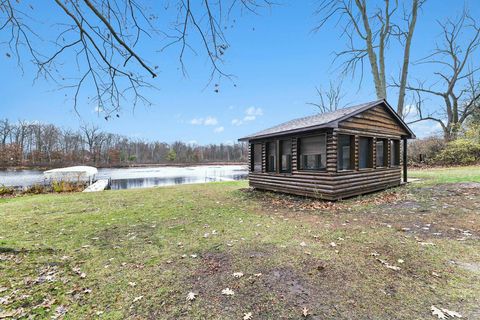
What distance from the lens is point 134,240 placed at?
490 cm

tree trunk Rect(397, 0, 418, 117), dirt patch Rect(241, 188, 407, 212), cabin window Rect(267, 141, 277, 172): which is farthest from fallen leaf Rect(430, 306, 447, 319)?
tree trunk Rect(397, 0, 418, 117)

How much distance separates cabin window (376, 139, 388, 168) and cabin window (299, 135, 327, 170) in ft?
9.82

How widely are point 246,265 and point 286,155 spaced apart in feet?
26.7

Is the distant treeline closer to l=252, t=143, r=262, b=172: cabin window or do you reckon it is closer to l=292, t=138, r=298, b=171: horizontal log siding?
l=252, t=143, r=262, b=172: cabin window

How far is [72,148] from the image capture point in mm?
57656

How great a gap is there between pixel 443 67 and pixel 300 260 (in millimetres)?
33763

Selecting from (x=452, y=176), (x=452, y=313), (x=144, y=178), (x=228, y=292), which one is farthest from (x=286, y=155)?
(x=144, y=178)

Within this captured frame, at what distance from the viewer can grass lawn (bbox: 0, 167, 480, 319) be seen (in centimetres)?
259

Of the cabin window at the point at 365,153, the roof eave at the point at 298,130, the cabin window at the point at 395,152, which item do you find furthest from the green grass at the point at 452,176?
the roof eave at the point at 298,130

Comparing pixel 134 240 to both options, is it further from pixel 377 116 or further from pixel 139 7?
pixel 377 116

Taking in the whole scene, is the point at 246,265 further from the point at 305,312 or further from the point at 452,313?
the point at 452,313

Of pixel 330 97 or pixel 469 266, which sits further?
pixel 330 97

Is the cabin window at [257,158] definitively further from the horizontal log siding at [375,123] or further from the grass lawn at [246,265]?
the grass lawn at [246,265]

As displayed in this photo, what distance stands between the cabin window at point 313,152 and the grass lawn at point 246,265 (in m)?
3.12
